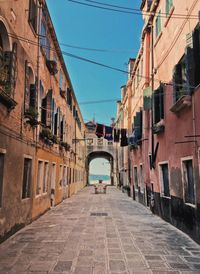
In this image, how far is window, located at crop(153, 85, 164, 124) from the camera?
8.84 m

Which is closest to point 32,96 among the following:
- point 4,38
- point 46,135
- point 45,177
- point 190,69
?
point 46,135

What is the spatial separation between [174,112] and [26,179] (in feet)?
15.8

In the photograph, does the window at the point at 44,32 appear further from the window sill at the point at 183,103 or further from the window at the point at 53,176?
the window sill at the point at 183,103

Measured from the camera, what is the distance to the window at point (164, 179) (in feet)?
27.9

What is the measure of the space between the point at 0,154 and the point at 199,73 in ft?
15.7

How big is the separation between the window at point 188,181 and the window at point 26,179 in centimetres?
454

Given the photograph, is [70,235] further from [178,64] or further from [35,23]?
[35,23]

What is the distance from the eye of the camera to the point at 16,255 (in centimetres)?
474

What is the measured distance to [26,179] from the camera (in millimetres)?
7680

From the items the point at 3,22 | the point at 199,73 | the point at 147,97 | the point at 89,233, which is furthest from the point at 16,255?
the point at 147,97

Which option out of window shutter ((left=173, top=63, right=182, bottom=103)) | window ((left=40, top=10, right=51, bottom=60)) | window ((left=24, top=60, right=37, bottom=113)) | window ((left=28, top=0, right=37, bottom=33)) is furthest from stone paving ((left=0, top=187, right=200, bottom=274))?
window ((left=40, top=10, right=51, bottom=60))

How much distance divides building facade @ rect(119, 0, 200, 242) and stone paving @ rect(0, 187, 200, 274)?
0.85 meters

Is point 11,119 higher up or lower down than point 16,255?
higher up

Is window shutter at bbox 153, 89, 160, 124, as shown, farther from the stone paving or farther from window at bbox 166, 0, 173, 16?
the stone paving
